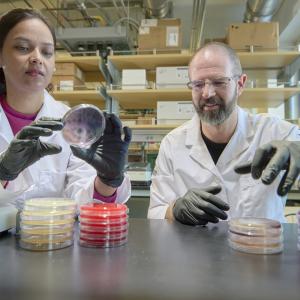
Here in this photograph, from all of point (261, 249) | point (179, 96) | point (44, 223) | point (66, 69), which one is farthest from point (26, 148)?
point (66, 69)

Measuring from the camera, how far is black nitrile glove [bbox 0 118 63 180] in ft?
2.30

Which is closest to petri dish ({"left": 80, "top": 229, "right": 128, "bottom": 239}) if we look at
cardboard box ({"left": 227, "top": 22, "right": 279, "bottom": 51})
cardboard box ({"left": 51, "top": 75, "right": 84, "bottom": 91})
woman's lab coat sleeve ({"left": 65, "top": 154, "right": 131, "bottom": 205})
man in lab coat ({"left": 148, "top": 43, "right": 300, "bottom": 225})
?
woman's lab coat sleeve ({"left": 65, "top": 154, "right": 131, "bottom": 205})

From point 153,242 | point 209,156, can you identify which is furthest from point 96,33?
point 153,242

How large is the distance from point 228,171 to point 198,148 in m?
0.17

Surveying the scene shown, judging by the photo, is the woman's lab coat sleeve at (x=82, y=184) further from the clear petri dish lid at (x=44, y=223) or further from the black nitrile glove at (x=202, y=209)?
the clear petri dish lid at (x=44, y=223)

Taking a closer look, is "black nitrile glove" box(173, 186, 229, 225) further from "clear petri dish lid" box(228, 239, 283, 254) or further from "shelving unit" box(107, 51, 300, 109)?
"shelving unit" box(107, 51, 300, 109)

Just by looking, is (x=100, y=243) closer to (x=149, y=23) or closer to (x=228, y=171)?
(x=228, y=171)

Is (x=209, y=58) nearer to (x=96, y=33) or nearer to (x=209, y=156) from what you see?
(x=209, y=156)

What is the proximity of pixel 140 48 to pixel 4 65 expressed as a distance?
1727 mm

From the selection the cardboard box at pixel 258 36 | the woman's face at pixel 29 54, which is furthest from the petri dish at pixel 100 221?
the cardboard box at pixel 258 36

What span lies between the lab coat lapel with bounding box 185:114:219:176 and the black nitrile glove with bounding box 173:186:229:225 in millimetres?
407

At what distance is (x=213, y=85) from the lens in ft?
3.94

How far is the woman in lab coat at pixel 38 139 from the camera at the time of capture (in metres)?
0.77

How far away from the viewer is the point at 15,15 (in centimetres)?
102
